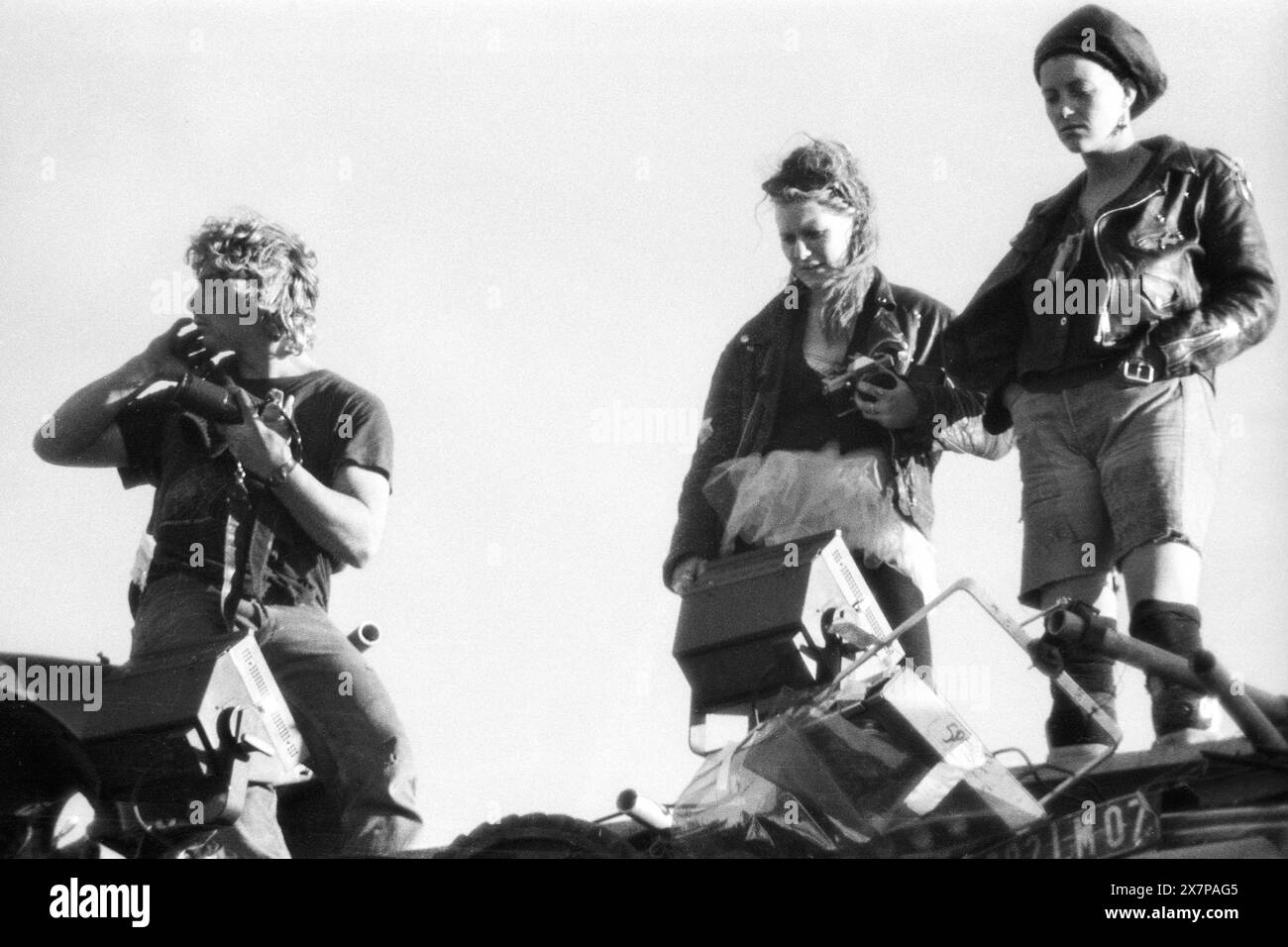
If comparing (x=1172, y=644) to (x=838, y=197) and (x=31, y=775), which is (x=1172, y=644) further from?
(x=31, y=775)

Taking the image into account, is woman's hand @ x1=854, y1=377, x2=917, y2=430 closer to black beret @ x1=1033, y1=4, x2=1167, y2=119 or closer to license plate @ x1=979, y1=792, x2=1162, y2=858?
black beret @ x1=1033, y1=4, x2=1167, y2=119

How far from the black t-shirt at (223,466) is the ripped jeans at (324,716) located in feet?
0.24

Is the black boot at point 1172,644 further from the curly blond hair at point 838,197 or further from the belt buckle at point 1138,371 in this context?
the curly blond hair at point 838,197

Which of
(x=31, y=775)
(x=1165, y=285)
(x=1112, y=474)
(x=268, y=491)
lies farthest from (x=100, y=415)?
(x=1165, y=285)

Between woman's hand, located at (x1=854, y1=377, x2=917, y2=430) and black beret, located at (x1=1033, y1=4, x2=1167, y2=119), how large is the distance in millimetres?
809

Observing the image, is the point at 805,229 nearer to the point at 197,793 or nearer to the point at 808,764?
the point at 808,764

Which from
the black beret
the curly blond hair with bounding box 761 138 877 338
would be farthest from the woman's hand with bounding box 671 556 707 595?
the black beret

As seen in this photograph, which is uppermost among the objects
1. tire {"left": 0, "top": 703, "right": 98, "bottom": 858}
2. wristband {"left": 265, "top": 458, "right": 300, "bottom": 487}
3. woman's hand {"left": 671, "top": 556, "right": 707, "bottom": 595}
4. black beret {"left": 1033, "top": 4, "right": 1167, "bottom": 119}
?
black beret {"left": 1033, "top": 4, "right": 1167, "bottom": 119}

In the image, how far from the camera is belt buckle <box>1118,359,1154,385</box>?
228 inches

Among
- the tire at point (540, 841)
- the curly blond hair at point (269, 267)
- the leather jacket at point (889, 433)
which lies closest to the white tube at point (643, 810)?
the tire at point (540, 841)

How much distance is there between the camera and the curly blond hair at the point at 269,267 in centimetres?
635

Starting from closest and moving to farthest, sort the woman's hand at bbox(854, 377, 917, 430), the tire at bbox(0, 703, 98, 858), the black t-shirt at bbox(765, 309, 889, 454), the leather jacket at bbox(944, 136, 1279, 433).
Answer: the leather jacket at bbox(944, 136, 1279, 433)
the tire at bbox(0, 703, 98, 858)
the woman's hand at bbox(854, 377, 917, 430)
the black t-shirt at bbox(765, 309, 889, 454)

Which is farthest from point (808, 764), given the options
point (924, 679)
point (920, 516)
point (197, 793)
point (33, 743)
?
point (33, 743)
